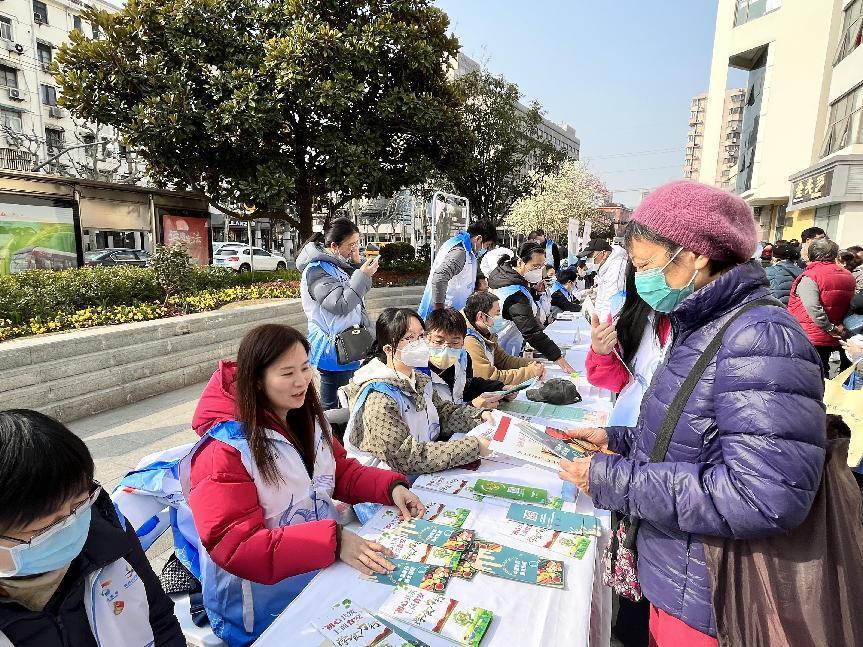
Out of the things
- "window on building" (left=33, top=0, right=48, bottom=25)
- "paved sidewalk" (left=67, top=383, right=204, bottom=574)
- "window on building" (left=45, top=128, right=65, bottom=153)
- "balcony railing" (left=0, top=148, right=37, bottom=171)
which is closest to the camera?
"paved sidewalk" (left=67, top=383, right=204, bottom=574)

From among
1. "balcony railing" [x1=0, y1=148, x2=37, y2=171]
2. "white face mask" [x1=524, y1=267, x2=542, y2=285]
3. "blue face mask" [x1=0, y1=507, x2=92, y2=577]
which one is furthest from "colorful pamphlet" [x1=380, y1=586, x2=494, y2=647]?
"balcony railing" [x1=0, y1=148, x2=37, y2=171]

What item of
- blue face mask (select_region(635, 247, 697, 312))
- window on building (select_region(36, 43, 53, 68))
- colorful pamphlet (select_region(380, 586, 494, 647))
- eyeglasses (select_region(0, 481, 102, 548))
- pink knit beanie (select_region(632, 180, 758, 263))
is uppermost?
window on building (select_region(36, 43, 53, 68))

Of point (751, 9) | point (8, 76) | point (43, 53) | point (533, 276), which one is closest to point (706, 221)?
point (533, 276)

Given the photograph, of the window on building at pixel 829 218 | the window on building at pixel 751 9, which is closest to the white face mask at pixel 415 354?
the window on building at pixel 829 218

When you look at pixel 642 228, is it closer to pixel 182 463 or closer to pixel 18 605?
pixel 182 463

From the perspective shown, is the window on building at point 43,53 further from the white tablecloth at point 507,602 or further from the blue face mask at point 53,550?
the white tablecloth at point 507,602

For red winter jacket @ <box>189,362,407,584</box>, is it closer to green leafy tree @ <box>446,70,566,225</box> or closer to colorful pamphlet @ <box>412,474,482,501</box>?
colorful pamphlet @ <box>412,474,482,501</box>

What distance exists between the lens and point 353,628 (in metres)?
1.25

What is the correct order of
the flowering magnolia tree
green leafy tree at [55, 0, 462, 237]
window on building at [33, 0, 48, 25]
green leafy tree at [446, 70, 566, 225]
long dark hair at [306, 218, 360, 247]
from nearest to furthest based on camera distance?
long dark hair at [306, 218, 360, 247], green leafy tree at [55, 0, 462, 237], green leafy tree at [446, 70, 566, 225], the flowering magnolia tree, window on building at [33, 0, 48, 25]

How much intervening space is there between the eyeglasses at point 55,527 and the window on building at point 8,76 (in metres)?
38.5

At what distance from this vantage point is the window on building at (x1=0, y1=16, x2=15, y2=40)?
27.5 meters

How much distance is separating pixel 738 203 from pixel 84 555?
5.94ft

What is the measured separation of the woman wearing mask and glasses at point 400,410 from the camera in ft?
6.83

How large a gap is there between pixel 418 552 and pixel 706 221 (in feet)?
4.07
